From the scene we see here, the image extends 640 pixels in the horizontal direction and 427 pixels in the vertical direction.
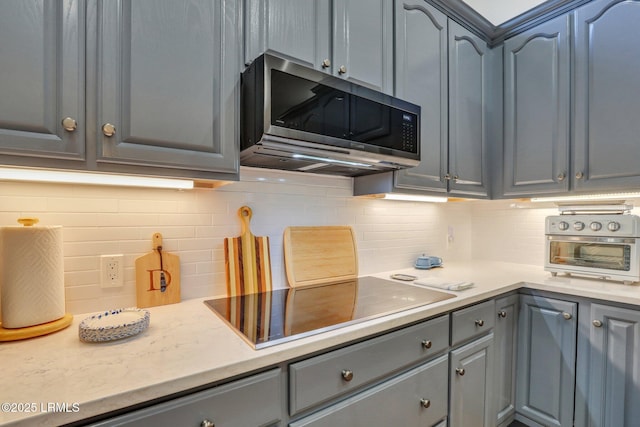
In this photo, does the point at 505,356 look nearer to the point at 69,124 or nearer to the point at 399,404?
the point at 399,404

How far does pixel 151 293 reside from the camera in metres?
1.21

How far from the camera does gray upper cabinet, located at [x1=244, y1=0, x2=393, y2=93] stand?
118cm

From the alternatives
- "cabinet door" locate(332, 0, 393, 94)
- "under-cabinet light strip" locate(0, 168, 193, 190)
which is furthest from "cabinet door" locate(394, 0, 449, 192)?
"under-cabinet light strip" locate(0, 168, 193, 190)

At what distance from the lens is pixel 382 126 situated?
1354 millimetres

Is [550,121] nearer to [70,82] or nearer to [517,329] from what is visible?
[517,329]

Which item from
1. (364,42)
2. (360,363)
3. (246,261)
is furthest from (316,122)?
(360,363)

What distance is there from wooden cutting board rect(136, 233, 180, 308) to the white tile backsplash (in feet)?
0.09

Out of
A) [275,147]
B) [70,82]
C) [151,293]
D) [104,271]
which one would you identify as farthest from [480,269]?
[70,82]

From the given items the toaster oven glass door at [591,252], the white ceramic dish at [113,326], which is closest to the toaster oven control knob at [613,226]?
the toaster oven glass door at [591,252]

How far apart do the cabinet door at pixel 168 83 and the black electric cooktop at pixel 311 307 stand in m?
0.52

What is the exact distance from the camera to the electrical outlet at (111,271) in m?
1.15

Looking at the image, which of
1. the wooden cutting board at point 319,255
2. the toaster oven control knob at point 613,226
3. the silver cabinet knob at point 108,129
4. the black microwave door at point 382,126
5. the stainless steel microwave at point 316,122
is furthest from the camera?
the toaster oven control knob at point 613,226

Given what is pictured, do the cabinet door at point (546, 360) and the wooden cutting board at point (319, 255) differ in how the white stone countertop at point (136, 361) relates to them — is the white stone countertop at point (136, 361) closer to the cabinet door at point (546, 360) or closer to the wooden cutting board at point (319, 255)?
the wooden cutting board at point (319, 255)

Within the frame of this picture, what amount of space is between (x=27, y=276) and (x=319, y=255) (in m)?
1.12
